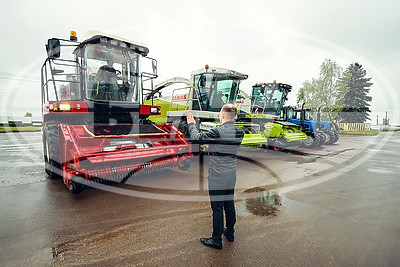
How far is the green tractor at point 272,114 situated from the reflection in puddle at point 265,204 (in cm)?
561

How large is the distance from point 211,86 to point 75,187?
5994 millimetres

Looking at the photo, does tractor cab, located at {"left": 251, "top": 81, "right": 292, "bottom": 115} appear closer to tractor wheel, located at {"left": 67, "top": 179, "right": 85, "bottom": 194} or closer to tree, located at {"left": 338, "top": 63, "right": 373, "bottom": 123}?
tractor wheel, located at {"left": 67, "top": 179, "right": 85, "bottom": 194}

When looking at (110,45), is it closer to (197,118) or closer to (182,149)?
(182,149)

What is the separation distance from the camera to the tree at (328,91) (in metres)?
26.1

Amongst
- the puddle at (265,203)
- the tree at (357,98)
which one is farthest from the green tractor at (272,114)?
the tree at (357,98)

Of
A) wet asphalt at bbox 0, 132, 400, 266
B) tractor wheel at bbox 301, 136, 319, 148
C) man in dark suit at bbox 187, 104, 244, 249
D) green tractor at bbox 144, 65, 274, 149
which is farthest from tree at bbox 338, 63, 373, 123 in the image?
man in dark suit at bbox 187, 104, 244, 249

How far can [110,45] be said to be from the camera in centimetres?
528

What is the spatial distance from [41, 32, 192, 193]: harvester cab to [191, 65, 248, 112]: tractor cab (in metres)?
2.84

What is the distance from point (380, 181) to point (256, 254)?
481cm

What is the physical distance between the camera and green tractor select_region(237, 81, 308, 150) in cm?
959

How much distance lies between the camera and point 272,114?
11.7 m

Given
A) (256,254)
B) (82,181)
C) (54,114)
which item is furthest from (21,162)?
(256,254)

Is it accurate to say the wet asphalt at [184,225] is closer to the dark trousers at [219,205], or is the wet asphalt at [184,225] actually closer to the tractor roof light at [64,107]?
the dark trousers at [219,205]

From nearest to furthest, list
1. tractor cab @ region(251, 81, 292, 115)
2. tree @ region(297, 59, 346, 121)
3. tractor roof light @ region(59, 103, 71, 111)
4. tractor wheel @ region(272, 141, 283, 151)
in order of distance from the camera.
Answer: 1. tractor roof light @ region(59, 103, 71, 111)
2. tractor wheel @ region(272, 141, 283, 151)
3. tractor cab @ region(251, 81, 292, 115)
4. tree @ region(297, 59, 346, 121)
